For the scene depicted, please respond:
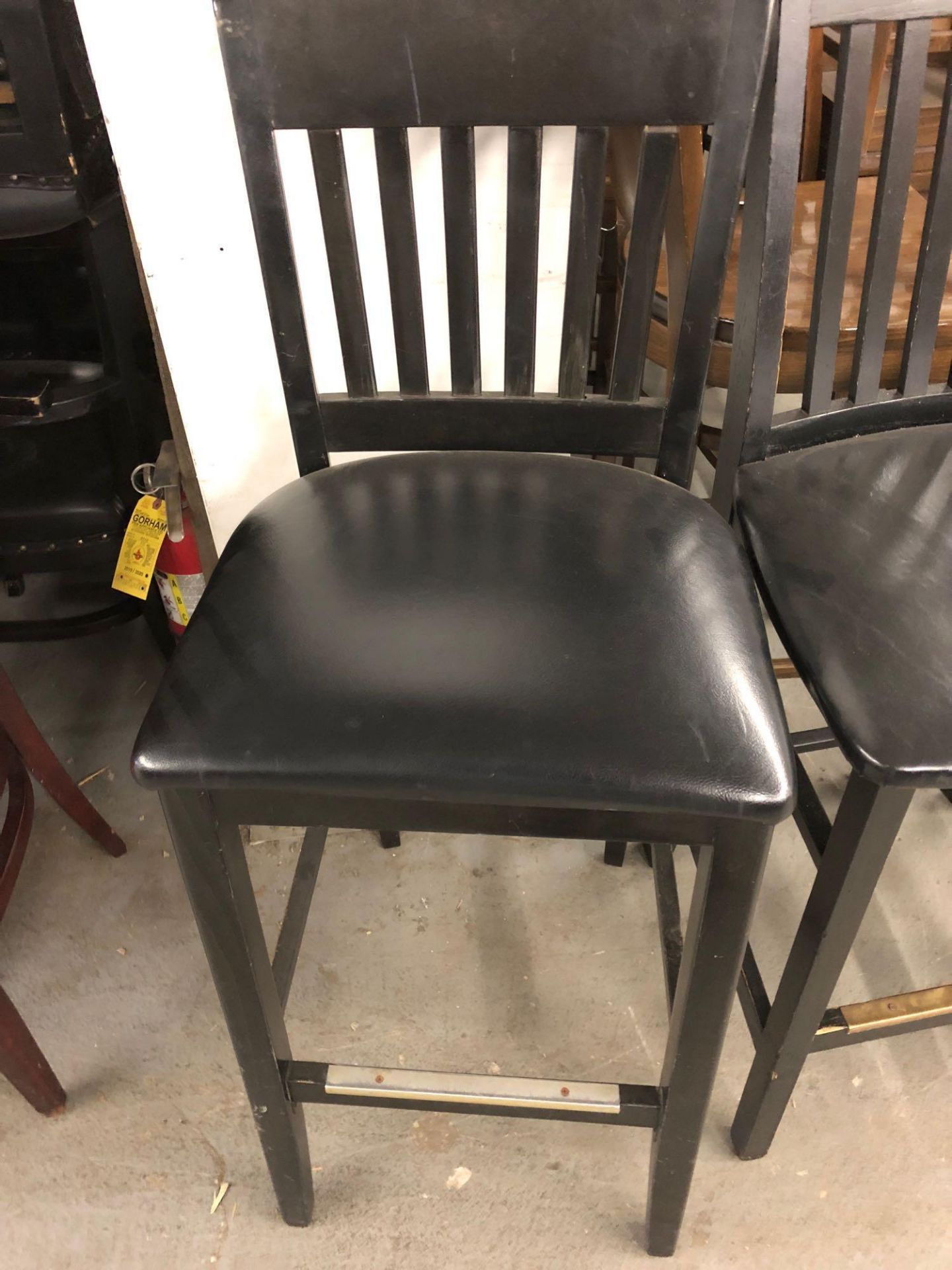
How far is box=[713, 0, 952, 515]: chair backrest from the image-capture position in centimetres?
77

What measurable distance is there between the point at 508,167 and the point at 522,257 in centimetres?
7

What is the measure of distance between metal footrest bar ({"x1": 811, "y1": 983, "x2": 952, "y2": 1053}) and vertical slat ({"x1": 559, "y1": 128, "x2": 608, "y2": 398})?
24.7 inches

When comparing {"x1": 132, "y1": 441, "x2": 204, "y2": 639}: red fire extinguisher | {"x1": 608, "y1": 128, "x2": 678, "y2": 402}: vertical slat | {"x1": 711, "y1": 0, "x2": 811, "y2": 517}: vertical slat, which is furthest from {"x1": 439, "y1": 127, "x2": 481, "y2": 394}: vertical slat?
{"x1": 132, "y1": 441, "x2": 204, "y2": 639}: red fire extinguisher

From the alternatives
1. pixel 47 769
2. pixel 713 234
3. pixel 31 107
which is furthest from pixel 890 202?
pixel 47 769

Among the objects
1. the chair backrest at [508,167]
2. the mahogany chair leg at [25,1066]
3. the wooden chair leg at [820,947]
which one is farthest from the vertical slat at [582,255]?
the mahogany chair leg at [25,1066]

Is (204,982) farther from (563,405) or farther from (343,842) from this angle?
(563,405)

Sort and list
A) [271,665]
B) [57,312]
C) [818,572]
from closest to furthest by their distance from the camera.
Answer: [271,665]
[818,572]
[57,312]

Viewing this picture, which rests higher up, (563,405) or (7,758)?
(563,405)

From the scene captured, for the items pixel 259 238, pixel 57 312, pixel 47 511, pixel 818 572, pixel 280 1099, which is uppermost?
pixel 259 238

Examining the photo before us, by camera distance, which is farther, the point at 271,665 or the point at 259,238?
the point at 259,238

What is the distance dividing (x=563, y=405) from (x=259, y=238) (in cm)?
30

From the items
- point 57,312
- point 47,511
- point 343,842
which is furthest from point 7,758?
point 57,312

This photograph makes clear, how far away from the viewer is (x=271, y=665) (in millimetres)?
674

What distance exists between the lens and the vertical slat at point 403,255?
774 millimetres
